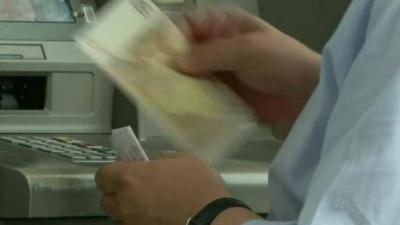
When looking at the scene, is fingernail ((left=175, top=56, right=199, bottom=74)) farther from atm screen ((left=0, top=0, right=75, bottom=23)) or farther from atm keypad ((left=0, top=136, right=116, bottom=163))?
atm screen ((left=0, top=0, right=75, bottom=23))

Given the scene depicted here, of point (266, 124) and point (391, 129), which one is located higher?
point (391, 129)

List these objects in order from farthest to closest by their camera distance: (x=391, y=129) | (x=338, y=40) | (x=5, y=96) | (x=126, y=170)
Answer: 1. (x=5, y=96)
2. (x=126, y=170)
3. (x=338, y=40)
4. (x=391, y=129)

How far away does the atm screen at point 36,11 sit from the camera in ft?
5.45

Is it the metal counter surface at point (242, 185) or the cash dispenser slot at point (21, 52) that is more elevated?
the cash dispenser slot at point (21, 52)

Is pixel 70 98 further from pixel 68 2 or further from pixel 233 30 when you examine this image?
pixel 233 30

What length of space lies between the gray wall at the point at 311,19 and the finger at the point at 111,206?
0.75m

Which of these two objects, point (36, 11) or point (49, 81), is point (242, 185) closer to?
point (49, 81)

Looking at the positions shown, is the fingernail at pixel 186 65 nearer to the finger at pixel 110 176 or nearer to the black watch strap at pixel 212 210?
the finger at pixel 110 176

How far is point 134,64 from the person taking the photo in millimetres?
1181

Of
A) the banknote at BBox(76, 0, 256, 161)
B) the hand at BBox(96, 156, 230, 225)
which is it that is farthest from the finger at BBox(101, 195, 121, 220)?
the banknote at BBox(76, 0, 256, 161)

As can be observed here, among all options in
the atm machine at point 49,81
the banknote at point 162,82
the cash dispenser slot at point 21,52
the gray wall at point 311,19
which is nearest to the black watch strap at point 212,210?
the banknote at point 162,82

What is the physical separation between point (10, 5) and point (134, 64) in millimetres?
561

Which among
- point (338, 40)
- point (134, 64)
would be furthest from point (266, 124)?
point (338, 40)

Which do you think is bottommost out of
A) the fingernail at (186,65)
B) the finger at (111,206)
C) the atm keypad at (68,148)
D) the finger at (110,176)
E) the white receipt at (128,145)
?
the atm keypad at (68,148)
